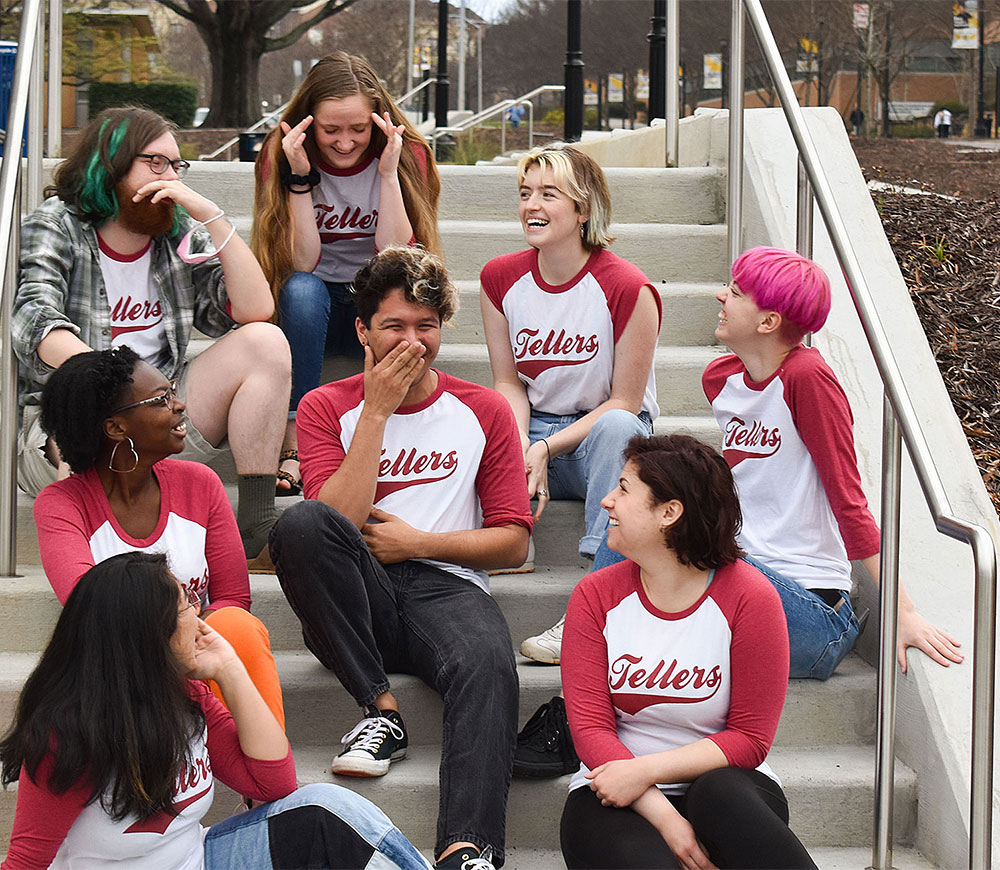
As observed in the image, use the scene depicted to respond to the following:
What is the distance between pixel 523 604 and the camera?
3156 millimetres

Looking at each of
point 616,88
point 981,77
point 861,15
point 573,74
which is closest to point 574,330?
point 573,74

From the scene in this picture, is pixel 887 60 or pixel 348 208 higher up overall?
pixel 887 60

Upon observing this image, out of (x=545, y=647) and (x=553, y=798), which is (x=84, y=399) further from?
(x=553, y=798)

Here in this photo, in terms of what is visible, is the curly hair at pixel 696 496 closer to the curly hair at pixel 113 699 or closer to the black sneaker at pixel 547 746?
the black sneaker at pixel 547 746

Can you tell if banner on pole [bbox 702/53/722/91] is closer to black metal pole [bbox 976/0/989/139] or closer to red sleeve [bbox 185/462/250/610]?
black metal pole [bbox 976/0/989/139]

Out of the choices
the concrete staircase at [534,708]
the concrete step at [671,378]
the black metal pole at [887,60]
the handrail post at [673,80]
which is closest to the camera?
the concrete staircase at [534,708]

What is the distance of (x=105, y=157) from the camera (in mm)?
3203

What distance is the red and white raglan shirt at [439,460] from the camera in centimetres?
289

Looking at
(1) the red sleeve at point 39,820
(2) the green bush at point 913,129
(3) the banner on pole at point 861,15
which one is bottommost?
(1) the red sleeve at point 39,820

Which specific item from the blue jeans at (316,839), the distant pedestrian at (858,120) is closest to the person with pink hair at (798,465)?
the blue jeans at (316,839)

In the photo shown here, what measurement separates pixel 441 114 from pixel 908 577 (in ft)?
39.4

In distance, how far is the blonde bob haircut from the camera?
3369 millimetres

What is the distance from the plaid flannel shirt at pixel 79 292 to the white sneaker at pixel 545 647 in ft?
4.00

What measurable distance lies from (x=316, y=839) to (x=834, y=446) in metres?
1.48
